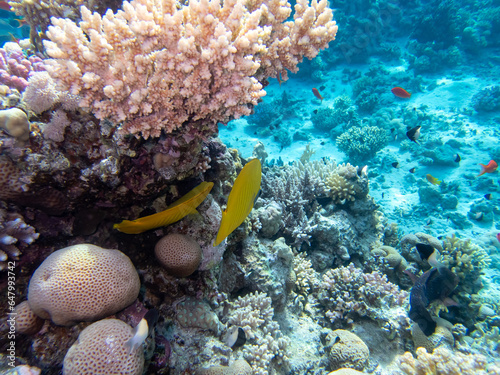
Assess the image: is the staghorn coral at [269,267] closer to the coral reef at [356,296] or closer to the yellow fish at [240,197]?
the coral reef at [356,296]

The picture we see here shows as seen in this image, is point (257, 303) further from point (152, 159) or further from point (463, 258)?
point (463, 258)

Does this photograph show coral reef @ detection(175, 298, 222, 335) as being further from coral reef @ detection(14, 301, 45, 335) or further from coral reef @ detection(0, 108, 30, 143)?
coral reef @ detection(0, 108, 30, 143)

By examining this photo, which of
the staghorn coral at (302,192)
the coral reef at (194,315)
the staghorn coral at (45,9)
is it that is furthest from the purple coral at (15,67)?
the staghorn coral at (302,192)

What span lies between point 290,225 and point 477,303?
4.00 metres

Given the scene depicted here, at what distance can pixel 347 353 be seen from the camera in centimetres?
334

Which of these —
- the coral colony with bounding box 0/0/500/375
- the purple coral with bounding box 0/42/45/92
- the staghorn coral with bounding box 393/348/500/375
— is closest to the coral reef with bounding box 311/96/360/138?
the coral colony with bounding box 0/0/500/375

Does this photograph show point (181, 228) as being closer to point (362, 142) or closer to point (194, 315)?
point (194, 315)

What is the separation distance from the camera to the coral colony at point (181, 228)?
169cm

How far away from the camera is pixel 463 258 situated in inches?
203

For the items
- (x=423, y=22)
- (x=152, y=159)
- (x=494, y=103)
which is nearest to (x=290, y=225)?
(x=152, y=159)

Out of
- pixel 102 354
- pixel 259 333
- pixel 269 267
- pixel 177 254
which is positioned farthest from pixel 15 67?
pixel 259 333

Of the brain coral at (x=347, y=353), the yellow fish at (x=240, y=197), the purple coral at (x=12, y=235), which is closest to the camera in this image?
the yellow fish at (x=240, y=197)

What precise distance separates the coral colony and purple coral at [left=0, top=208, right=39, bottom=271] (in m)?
0.01

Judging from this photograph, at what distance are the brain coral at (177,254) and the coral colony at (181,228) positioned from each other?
13mm
